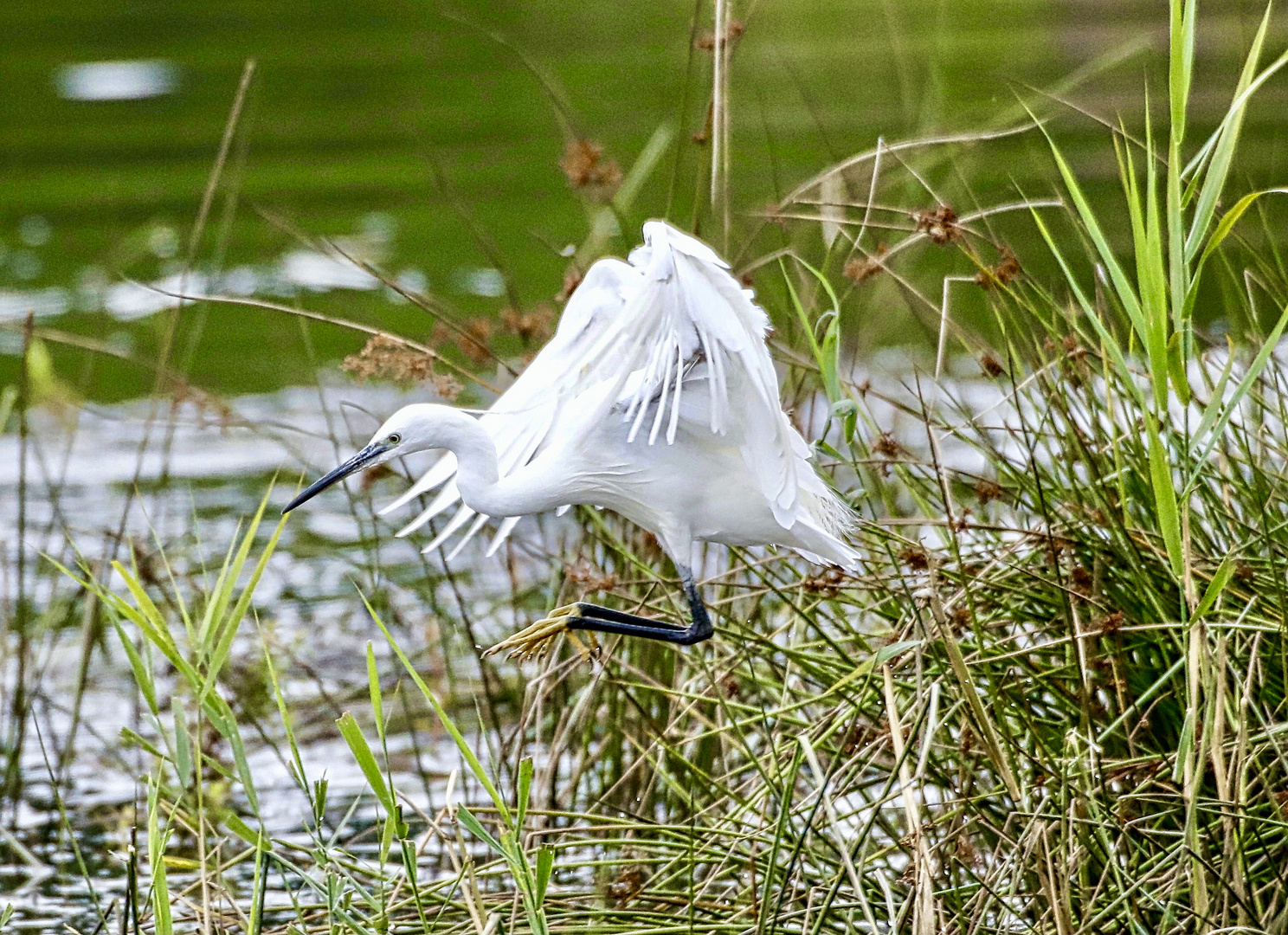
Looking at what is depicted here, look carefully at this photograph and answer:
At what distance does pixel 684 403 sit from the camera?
246cm

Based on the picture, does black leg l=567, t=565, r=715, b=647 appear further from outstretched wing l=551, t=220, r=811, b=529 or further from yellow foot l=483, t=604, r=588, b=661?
outstretched wing l=551, t=220, r=811, b=529

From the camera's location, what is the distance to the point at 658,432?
8.13 feet

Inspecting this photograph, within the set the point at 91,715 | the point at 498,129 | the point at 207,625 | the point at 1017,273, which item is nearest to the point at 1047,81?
the point at 498,129

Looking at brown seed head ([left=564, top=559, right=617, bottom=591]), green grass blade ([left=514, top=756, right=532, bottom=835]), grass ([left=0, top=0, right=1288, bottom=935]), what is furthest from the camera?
brown seed head ([left=564, top=559, right=617, bottom=591])

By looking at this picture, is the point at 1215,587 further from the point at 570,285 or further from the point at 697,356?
the point at 570,285

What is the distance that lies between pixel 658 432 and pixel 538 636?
50cm

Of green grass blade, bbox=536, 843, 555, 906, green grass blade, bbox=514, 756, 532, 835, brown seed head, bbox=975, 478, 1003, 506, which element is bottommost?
green grass blade, bbox=536, 843, 555, 906

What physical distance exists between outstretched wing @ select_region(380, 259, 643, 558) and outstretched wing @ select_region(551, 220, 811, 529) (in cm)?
10

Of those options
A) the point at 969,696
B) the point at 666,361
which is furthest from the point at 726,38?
the point at 969,696

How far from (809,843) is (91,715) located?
2973mm

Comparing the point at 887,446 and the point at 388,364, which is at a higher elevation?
the point at 388,364

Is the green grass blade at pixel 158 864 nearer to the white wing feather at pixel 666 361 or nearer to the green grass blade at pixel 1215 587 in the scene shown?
the white wing feather at pixel 666 361

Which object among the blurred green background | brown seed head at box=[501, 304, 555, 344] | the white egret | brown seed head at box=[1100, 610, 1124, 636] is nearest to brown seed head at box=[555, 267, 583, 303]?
brown seed head at box=[501, 304, 555, 344]

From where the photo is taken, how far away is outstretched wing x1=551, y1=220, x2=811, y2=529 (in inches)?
86.1
